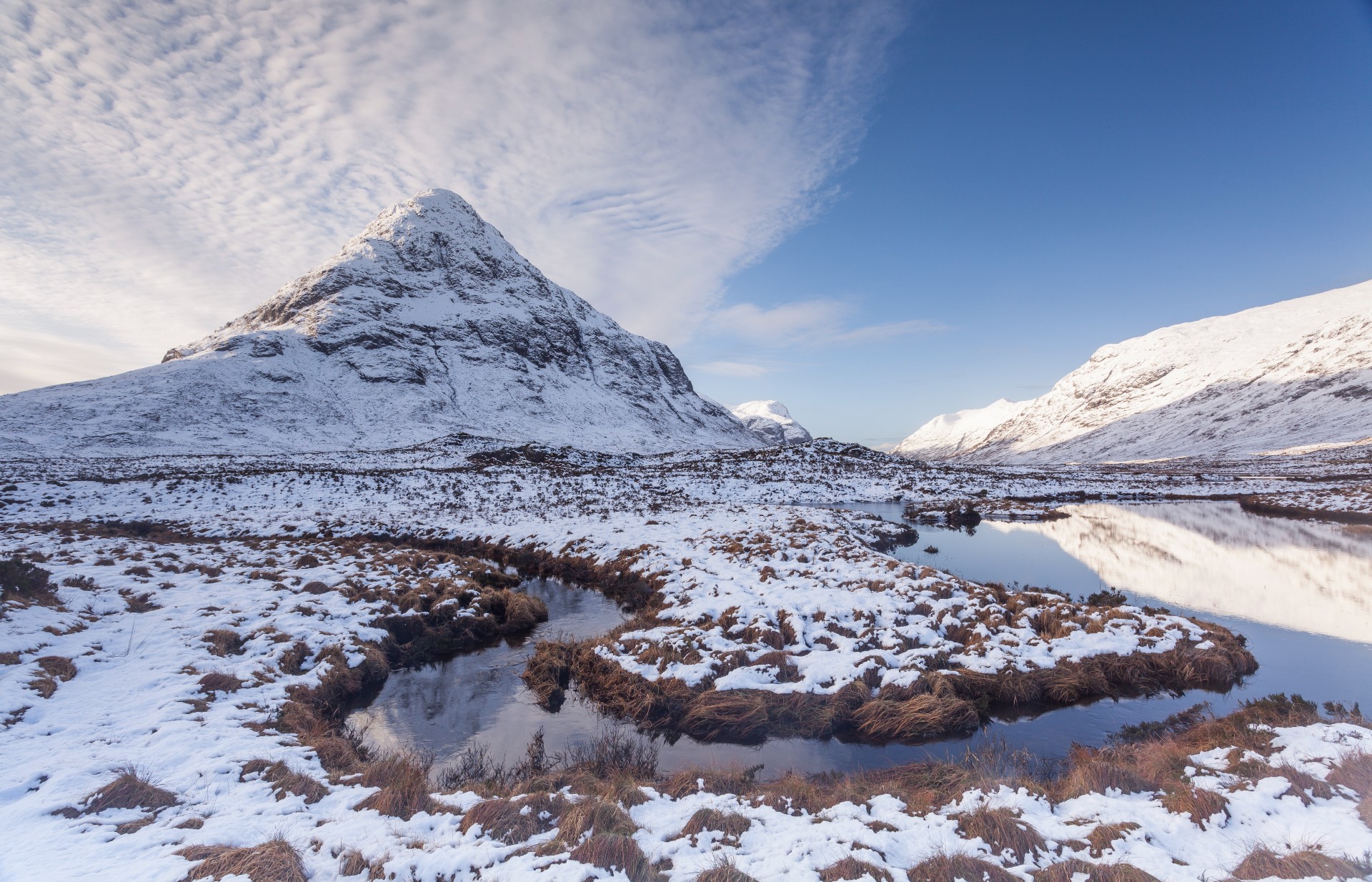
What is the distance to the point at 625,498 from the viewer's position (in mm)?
36188

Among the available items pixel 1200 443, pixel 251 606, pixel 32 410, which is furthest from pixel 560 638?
pixel 1200 443

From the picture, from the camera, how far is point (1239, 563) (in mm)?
20609

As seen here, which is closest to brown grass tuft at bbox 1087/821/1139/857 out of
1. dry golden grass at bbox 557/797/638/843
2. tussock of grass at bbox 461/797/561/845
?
dry golden grass at bbox 557/797/638/843

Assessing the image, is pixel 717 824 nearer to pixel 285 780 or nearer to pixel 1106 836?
pixel 1106 836

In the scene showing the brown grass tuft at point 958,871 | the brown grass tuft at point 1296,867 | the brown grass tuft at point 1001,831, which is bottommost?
the brown grass tuft at point 1001,831

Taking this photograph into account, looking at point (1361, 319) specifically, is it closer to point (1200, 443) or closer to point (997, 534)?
point (1200, 443)

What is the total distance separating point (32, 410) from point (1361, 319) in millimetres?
268216

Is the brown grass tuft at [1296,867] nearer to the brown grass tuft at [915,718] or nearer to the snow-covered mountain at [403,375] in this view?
the brown grass tuft at [915,718]

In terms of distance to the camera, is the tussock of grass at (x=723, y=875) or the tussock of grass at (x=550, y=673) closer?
the tussock of grass at (x=723, y=875)

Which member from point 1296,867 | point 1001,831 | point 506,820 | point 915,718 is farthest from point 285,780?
point 1296,867

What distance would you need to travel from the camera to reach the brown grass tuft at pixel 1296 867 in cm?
464

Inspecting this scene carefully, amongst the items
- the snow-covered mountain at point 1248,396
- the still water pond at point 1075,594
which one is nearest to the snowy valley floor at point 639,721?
the still water pond at point 1075,594

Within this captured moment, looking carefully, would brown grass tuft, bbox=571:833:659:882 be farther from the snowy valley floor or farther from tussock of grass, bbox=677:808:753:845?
tussock of grass, bbox=677:808:753:845

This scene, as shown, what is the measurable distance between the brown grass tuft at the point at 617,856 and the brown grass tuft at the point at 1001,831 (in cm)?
332
